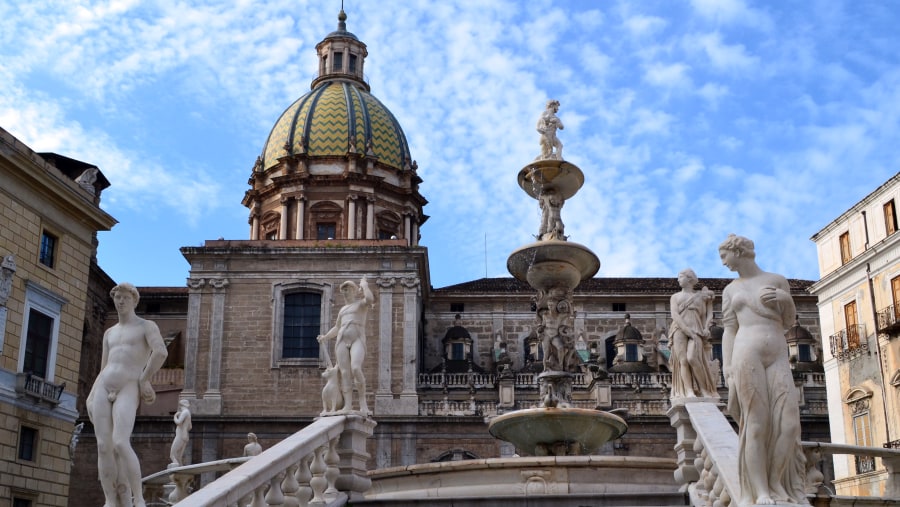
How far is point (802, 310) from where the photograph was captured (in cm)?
4619

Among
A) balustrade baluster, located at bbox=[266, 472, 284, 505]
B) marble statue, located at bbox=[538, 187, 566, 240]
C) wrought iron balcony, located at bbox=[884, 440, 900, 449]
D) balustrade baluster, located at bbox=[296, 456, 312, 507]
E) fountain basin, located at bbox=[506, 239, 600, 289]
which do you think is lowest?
balustrade baluster, located at bbox=[266, 472, 284, 505]

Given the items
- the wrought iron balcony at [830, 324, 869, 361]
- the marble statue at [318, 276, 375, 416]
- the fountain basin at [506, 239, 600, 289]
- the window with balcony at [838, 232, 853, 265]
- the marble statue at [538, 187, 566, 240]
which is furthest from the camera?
the window with balcony at [838, 232, 853, 265]

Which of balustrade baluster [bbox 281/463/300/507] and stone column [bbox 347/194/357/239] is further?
stone column [bbox 347/194/357/239]

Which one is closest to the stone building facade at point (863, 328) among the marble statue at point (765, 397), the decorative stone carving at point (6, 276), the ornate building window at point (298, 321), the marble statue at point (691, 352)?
the ornate building window at point (298, 321)

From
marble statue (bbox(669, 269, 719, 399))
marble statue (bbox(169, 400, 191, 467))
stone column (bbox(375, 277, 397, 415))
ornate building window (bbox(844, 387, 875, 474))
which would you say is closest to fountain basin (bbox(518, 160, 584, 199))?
marble statue (bbox(669, 269, 719, 399))

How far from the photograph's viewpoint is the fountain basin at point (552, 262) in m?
14.9

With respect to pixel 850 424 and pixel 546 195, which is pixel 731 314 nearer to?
pixel 546 195

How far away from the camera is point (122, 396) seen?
970 centimetres

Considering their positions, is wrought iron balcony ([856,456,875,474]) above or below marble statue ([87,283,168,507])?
above

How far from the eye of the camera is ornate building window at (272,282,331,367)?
129 ft

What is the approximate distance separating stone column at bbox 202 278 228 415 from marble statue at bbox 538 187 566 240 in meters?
24.9

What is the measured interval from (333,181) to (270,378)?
11124mm

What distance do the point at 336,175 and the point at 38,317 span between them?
21485 millimetres

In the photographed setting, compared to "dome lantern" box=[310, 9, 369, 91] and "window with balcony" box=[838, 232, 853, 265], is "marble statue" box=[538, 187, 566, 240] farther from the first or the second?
"dome lantern" box=[310, 9, 369, 91]
